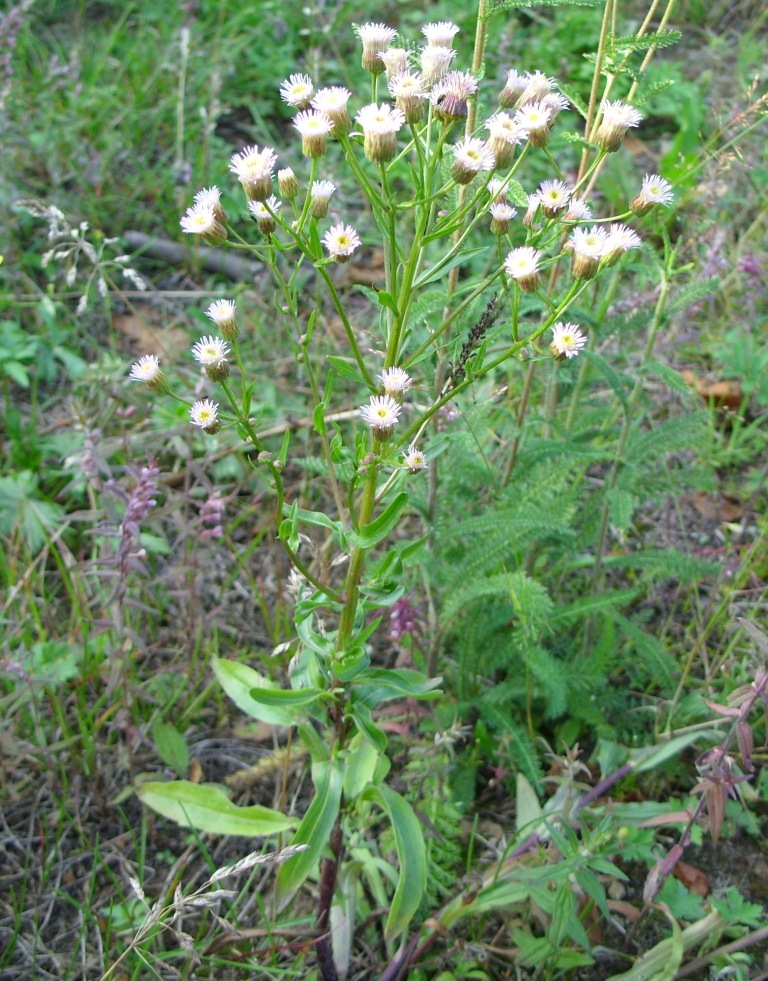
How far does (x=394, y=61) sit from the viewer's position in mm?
1526

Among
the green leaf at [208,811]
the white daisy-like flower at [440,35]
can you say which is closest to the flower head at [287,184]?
the white daisy-like flower at [440,35]

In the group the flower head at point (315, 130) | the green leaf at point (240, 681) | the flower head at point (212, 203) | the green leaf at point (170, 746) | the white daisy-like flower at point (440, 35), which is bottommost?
the green leaf at point (170, 746)

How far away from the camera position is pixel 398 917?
178 cm

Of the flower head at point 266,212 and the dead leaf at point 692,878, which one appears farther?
the dead leaf at point 692,878

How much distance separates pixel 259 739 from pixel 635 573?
47.7 inches

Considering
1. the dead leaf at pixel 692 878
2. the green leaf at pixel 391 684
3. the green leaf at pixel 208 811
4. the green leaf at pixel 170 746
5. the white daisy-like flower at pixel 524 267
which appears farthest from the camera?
the green leaf at pixel 170 746

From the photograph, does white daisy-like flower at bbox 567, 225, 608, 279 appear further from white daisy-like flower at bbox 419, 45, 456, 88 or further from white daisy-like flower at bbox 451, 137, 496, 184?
white daisy-like flower at bbox 419, 45, 456, 88

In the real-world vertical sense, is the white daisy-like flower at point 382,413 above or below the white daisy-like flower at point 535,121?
below

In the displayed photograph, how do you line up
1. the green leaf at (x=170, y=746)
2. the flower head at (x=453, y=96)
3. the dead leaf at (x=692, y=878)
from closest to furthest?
the flower head at (x=453, y=96) → the dead leaf at (x=692, y=878) → the green leaf at (x=170, y=746)

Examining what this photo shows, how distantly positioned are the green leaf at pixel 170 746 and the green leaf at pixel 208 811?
13 centimetres

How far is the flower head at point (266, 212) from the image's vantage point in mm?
1525

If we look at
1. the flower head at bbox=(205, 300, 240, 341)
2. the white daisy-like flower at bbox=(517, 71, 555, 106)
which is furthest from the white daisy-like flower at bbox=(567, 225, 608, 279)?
the flower head at bbox=(205, 300, 240, 341)

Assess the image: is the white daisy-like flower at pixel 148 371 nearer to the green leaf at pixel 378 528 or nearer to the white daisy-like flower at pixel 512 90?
the green leaf at pixel 378 528

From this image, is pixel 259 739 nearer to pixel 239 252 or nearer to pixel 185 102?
pixel 239 252
